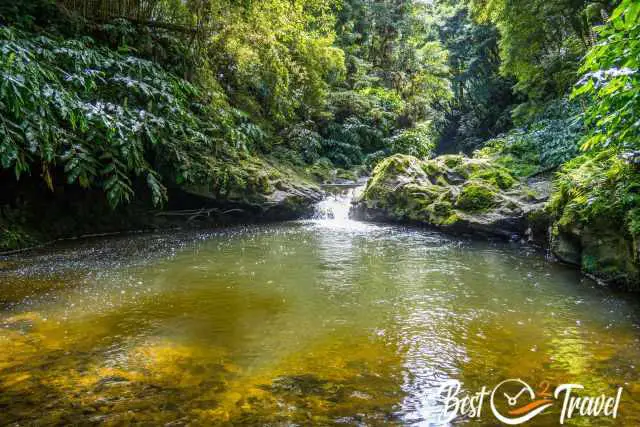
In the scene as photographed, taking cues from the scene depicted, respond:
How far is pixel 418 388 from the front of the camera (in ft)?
9.46

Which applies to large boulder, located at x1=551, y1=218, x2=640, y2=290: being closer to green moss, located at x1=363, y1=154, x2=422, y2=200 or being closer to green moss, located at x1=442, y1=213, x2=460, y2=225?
green moss, located at x1=442, y1=213, x2=460, y2=225

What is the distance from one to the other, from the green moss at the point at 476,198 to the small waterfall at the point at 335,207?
369cm

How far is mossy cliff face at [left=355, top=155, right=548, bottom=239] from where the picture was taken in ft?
29.4

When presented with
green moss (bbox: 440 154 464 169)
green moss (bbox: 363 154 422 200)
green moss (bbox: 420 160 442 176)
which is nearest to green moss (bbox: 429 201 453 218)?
green moss (bbox: 363 154 422 200)

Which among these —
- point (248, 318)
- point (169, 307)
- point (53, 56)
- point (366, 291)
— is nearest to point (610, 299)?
point (366, 291)

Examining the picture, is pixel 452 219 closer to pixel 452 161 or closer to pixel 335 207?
pixel 452 161

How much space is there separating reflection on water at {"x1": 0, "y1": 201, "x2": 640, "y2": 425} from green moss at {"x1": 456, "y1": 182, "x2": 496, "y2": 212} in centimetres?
254

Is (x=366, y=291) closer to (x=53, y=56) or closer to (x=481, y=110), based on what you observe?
(x=53, y=56)

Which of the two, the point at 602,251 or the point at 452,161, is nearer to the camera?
the point at 602,251

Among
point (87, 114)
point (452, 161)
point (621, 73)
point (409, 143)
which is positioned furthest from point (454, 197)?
point (409, 143)

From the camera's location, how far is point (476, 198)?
9.47 metres

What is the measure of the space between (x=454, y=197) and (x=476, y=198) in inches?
27.5

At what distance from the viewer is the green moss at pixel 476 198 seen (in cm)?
938

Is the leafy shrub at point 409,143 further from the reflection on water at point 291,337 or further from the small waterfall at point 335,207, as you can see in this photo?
the reflection on water at point 291,337
